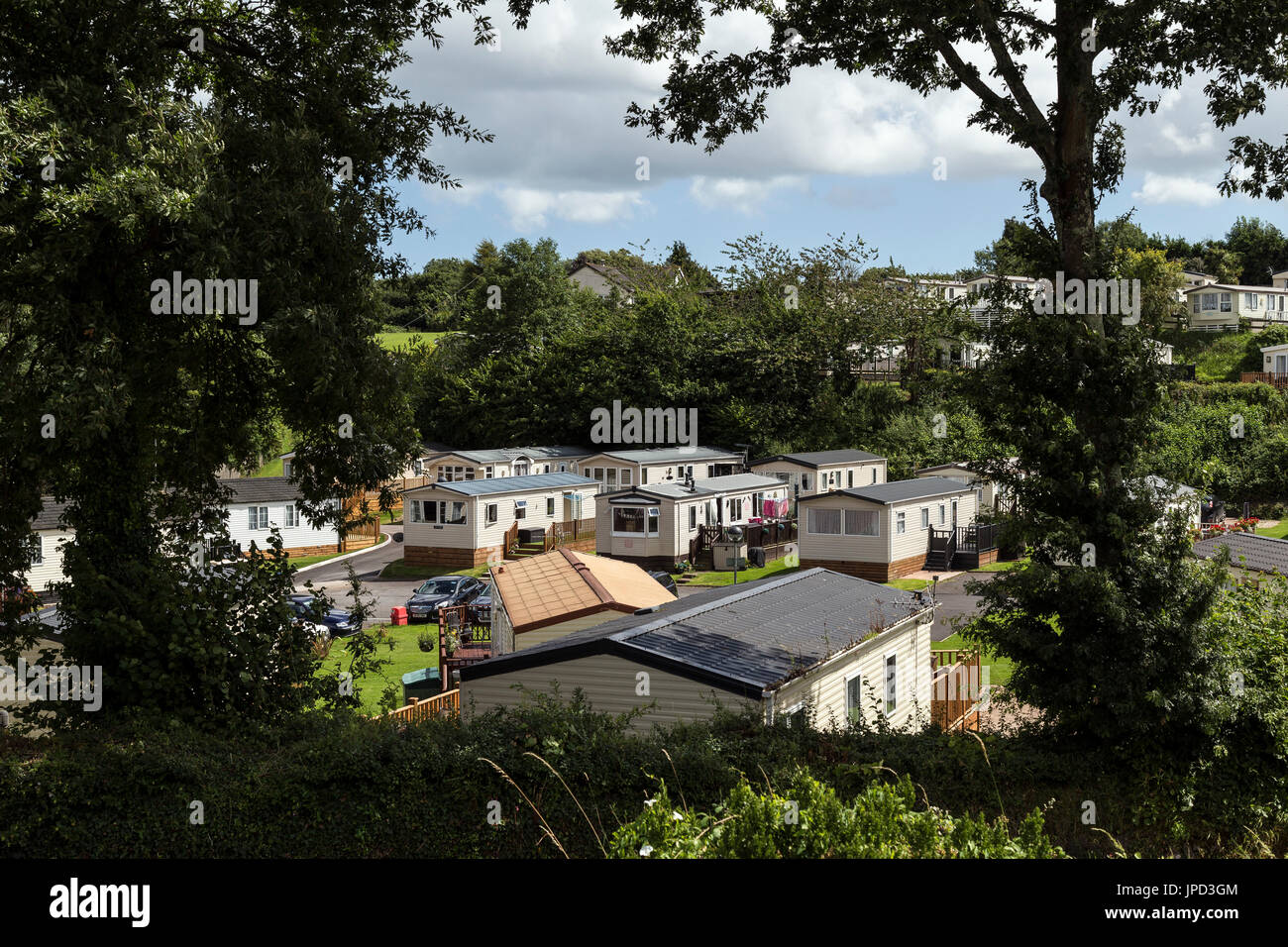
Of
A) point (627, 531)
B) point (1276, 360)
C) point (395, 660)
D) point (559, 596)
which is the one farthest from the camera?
point (1276, 360)

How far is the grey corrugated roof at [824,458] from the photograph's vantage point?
4684 cm

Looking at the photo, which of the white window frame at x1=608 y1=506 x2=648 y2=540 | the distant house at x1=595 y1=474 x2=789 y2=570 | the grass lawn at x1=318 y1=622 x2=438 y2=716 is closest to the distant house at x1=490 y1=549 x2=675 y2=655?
the grass lawn at x1=318 y1=622 x2=438 y2=716

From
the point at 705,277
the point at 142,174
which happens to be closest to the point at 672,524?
the point at 142,174

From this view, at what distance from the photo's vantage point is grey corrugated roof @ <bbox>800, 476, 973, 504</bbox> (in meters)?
37.3

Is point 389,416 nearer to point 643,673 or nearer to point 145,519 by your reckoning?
point 145,519

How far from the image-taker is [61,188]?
10125mm

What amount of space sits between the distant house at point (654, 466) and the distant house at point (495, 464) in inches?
60.9

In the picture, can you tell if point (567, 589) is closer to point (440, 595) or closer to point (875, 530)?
point (440, 595)

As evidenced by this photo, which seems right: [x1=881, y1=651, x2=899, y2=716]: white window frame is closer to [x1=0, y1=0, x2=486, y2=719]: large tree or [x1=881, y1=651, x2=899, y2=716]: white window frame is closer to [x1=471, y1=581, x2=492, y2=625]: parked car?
[x1=0, y1=0, x2=486, y2=719]: large tree

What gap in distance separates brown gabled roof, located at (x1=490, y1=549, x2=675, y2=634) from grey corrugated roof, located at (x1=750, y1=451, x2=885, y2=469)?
84.5 feet

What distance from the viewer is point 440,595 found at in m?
31.3

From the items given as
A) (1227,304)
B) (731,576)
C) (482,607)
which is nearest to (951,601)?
(731,576)

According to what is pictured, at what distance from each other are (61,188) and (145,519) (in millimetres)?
3934

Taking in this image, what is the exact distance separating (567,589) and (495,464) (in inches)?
1264
